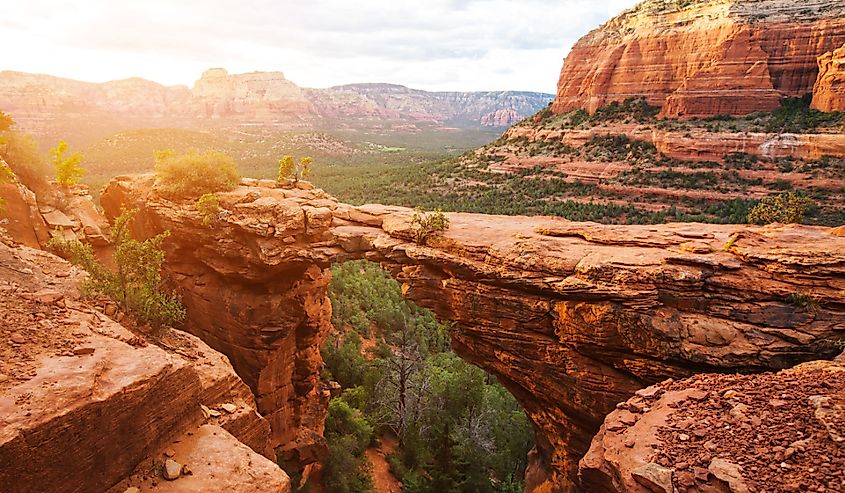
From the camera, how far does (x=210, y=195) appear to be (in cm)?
1658

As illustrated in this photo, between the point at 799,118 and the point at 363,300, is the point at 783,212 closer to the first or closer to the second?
the point at 363,300

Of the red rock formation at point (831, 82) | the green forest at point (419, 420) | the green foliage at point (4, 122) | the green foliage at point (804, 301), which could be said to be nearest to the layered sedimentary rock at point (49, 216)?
the green foliage at point (4, 122)

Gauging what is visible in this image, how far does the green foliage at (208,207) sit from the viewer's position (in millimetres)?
16484

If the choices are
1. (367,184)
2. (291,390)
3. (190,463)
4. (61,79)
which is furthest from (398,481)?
(61,79)

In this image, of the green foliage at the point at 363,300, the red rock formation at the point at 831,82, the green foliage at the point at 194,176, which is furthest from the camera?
the red rock formation at the point at 831,82

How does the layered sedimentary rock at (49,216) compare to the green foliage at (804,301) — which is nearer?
the green foliage at (804,301)

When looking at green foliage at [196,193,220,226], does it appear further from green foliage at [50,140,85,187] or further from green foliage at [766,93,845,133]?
green foliage at [766,93,845,133]

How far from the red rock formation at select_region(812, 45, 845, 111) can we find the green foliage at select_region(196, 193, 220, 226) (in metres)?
63.4

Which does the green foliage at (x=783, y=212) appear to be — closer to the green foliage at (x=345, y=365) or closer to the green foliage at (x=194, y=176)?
the green foliage at (x=194, y=176)

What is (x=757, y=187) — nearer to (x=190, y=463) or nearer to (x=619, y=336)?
(x=619, y=336)

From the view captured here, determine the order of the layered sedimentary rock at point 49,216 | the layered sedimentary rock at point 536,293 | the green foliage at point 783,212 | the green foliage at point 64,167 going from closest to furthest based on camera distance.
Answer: the layered sedimentary rock at point 536,293 → the layered sedimentary rock at point 49,216 → the green foliage at point 783,212 → the green foliage at point 64,167

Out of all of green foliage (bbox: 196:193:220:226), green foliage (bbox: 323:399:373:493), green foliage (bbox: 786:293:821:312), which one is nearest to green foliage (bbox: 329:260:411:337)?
green foliage (bbox: 323:399:373:493)

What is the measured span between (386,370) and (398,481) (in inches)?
272

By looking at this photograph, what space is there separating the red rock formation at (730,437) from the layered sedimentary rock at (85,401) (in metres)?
5.93
